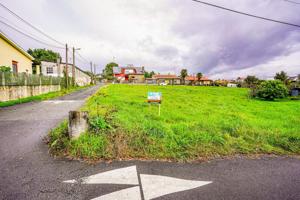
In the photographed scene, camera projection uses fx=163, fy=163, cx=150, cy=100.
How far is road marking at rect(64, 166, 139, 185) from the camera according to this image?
9.32 ft

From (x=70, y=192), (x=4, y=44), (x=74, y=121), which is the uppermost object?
(x=4, y=44)

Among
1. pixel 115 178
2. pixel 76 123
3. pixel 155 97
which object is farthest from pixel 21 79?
pixel 115 178

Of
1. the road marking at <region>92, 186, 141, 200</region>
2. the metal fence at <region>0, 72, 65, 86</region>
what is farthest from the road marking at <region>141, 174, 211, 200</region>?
the metal fence at <region>0, 72, 65, 86</region>

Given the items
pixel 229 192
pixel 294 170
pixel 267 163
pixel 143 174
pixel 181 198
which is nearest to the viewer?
pixel 181 198

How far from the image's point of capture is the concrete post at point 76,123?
4.20 metres

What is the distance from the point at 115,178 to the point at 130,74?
234 feet

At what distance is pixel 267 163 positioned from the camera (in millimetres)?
3631

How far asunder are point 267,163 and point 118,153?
133 inches

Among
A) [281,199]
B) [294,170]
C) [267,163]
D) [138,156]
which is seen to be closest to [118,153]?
[138,156]

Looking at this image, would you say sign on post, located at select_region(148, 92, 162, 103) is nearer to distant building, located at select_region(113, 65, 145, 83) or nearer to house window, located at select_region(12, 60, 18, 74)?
house window, located at select_region(12, 60, 18, 74)

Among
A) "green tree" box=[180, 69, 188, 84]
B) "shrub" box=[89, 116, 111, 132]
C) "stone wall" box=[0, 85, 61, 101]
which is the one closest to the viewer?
"shrub" box=[89, 116, 111, 132]

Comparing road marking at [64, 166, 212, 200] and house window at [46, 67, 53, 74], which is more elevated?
house window at [46, 67, 53, 74]

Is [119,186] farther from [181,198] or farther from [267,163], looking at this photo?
[267,163]

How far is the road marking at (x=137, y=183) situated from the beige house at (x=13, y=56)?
70.7 feet
